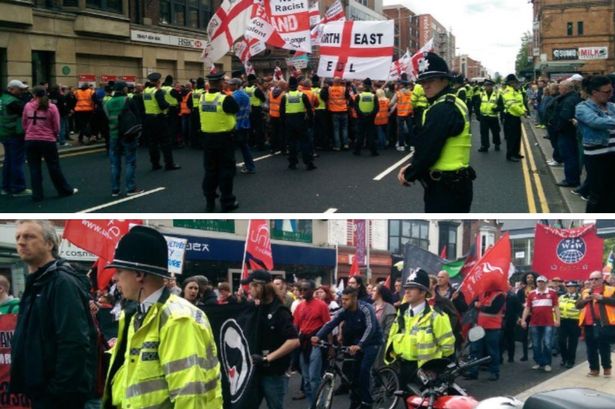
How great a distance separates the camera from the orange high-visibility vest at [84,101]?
61.8ft

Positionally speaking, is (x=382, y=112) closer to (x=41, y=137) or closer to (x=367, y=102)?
(x=367, y=102)

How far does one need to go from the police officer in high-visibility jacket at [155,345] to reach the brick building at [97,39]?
2057 centimetres

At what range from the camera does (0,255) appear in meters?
10.6

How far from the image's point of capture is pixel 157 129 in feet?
44.5

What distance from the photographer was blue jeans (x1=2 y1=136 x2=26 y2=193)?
37.2 ft

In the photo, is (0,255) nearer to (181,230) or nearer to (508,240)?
(181,230)

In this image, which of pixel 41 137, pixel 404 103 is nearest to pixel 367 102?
pixel 404 103

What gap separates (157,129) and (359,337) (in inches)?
266

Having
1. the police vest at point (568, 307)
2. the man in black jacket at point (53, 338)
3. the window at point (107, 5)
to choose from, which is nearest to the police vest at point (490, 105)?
the police vest at point (568, 307)

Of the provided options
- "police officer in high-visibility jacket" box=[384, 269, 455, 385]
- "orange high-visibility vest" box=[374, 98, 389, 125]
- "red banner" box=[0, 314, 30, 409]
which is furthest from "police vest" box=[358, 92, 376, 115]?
"red banner" box=[0, 314, 30, 409]

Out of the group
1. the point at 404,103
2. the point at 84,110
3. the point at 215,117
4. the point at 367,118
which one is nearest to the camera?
the point at 215,117

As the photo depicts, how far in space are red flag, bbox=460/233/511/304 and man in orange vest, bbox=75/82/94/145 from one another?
11.6 metres

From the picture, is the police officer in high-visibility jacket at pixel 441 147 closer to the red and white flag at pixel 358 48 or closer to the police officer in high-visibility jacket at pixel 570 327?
the police officer in high-visibility jacket at pixel 570 327

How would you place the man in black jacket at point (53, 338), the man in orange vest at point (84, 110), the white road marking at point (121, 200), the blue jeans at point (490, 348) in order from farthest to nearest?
the man in orange vest at point (84, 110)
the blue jeans at point (490, 348)
the white road marking at point (121, 200)
the man in black jacket at point (53, 338)
